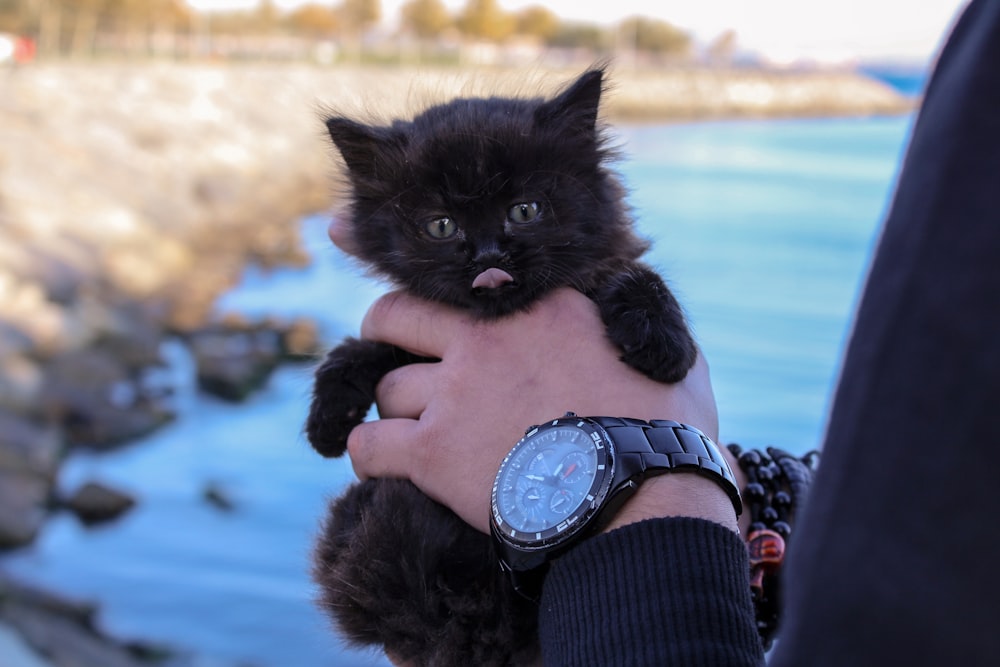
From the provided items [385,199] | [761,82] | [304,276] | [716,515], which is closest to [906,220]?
[716,515]

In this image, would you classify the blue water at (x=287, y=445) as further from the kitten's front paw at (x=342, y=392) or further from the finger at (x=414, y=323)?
the finger at (x=414, y=323)

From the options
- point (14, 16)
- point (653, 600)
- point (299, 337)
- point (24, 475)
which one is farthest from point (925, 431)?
point (14, 16)

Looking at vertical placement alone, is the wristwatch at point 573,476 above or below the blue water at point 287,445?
above

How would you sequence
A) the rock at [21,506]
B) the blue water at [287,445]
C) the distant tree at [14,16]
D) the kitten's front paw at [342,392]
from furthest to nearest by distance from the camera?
the distant tree at [14,16] < the rock at [21,506] < the blue water at [287,445] < the kitten's front paw at [342,392]

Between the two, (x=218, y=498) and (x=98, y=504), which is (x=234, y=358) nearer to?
(x=218, y=498)

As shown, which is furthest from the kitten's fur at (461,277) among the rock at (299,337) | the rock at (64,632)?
the rock at (299,337)

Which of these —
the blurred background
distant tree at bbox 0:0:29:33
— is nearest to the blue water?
the blurred background
